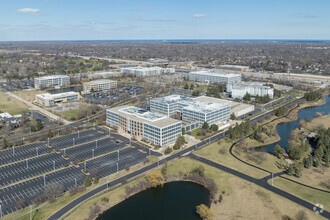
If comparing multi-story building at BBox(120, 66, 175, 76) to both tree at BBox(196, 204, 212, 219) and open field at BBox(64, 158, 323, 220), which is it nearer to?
open field at BBox(64, 158, 323, 220)

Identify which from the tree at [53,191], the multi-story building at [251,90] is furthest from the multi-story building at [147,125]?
the multi-story building at [251,90]

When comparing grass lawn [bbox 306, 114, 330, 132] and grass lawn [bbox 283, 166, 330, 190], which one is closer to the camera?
grass lawn [bbox 283, 166, 330, 190]

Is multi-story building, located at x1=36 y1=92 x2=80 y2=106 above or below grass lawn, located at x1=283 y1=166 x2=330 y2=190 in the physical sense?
above

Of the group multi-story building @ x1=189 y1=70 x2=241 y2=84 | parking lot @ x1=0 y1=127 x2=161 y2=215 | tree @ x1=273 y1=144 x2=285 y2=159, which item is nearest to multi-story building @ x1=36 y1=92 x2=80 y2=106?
parking lot @ x1=0 y1=127 x2=161 y2=215

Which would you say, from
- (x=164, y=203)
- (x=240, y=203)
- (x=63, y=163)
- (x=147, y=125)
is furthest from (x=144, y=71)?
(x=240, y=203)

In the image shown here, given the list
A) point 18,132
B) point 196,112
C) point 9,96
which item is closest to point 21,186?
point 18,132

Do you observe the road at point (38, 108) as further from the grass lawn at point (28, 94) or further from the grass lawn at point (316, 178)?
the grass lawn at point (316, 178)
